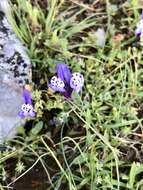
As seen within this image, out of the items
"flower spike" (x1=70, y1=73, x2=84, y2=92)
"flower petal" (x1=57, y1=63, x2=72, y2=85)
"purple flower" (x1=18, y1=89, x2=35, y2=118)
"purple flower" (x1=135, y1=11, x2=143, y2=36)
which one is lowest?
"purple flower" (x1=18, y1=89, x2=35, y2=118)

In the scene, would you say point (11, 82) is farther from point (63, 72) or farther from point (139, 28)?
point (139, 28)

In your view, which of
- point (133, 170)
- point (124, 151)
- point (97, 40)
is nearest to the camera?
point (133, 170)

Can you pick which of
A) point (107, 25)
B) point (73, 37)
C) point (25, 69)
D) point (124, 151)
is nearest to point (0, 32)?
point (25, 69)

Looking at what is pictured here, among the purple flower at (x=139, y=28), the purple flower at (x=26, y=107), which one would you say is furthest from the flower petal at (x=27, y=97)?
the purple flower at (x=139, y=28)

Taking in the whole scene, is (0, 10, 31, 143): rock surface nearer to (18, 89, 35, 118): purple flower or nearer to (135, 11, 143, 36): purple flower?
(18, 89, 35, 118): purple flower

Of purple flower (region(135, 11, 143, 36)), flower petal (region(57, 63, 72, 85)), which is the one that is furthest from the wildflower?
purple flower (region(135, 11, 143, 36))

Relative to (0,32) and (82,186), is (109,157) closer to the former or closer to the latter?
(82,186)
